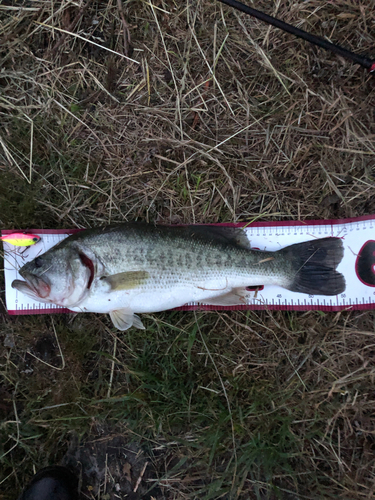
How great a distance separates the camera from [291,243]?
2918 mm

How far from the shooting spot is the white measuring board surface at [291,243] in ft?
9.20

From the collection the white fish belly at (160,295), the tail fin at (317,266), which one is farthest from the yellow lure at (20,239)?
the tail fin at (317,266)

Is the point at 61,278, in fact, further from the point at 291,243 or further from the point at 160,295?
the point at 291,243

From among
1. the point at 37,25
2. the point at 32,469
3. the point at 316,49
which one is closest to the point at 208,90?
the point at 316,49

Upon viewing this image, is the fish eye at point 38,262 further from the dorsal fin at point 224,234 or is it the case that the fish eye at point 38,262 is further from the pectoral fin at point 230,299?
the pectoral fin at point 230,299

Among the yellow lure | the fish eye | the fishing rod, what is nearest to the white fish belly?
the fish eye

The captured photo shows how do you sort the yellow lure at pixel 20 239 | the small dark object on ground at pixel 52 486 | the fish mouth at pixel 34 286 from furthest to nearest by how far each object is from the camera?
the yellow lure at pixel 20 239 → the small dark object on ground at pixel 52 486 → the fish mouth at pixel 34 286

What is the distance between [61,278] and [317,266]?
226cm

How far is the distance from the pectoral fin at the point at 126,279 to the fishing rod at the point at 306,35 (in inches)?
95.2

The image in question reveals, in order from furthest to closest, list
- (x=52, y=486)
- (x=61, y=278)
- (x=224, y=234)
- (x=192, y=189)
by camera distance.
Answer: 1. (x=192, y=189)
2. (x=224, y=234)
3. (x=52, y=486)
4. (x=61, y=278)

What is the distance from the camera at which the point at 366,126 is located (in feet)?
9.60

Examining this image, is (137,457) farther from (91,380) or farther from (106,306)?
(106,306)

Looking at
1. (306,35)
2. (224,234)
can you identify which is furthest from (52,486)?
(306,35)

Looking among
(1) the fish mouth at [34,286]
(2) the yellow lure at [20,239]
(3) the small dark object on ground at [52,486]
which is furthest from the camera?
(2) the yellow lure at [20,239]
